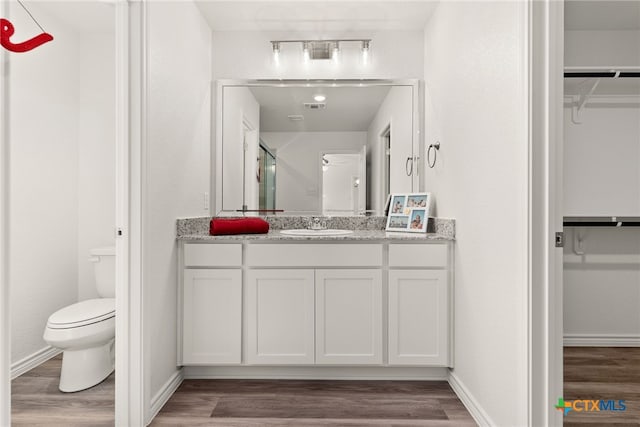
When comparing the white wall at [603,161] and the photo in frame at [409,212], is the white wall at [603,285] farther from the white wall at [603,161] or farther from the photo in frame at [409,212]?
the photo in frame at [409,212]

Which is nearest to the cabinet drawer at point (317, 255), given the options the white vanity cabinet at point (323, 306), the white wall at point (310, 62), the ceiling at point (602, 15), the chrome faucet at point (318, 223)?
the white vanity cabinet at point (323, 306)

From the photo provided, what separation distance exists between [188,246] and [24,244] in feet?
3.75

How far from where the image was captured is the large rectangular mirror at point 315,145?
278 centimetres

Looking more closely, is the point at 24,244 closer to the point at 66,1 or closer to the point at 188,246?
the point at 188,246

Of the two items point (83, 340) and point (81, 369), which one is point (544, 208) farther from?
point (81, 369)

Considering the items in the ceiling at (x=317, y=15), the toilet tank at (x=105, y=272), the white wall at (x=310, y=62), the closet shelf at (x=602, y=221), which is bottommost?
the toilet tank at (x=105, y=272)

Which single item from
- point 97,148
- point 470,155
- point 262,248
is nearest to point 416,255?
point 470,155

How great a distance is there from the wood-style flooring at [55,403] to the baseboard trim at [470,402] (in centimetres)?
173

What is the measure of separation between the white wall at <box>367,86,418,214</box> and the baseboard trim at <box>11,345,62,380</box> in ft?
7.96

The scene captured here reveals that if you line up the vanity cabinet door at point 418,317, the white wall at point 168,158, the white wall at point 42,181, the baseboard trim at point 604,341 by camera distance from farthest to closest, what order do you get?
the baseboard trim at point 604,341, the white wall at point 42,181, the vanity cabinet door at point 418,317, the white wall at point 168,158

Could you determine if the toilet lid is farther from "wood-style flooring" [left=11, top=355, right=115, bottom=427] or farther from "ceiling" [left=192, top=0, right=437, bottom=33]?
"ceiling" [left=192, top=0, right=437, bottom=33]

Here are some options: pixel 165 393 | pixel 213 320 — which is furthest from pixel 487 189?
pixel 165 393

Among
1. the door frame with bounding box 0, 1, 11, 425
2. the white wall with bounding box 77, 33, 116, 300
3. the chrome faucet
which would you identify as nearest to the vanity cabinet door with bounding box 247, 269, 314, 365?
the chrome faucet

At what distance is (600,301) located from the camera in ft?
9.53
